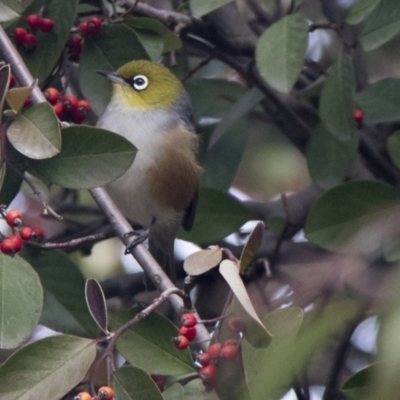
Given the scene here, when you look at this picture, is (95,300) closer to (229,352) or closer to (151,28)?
(229,352)

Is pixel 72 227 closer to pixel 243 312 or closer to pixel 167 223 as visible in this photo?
pixel 167 223

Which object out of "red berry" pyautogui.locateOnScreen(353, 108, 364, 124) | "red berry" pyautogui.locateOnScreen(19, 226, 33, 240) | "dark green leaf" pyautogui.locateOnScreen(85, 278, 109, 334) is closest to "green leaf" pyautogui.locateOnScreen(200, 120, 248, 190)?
"red berry" pyautogui.locateOnScreen(353, 108, 364, 124)

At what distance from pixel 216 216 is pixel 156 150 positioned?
22.9 inches

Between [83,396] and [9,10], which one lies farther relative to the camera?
[9,10]

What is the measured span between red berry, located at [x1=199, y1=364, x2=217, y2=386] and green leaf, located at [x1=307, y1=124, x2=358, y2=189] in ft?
4.42

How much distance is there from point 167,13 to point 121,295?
4.44ft

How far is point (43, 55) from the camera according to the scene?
3076mm

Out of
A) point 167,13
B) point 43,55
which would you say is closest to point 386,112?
point 167,13

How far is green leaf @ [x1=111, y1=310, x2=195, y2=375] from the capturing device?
2.28m

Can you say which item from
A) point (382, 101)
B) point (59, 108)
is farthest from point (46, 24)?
point (382, 101)

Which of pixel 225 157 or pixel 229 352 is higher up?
pixel 229 352

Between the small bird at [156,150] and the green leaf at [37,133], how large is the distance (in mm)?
1508

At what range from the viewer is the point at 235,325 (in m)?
2.02

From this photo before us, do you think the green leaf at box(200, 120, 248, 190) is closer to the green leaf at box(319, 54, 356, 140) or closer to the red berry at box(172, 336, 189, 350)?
the green leaf at box(319, 54, 356, 140)
